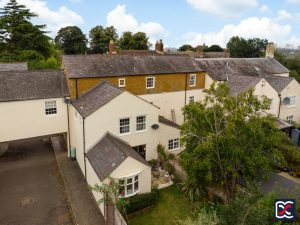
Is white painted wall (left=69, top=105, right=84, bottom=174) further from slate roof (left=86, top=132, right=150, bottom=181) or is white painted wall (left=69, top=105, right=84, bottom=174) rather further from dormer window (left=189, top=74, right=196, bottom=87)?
dormer window (left=189, top=74, right=196, bottom=87)

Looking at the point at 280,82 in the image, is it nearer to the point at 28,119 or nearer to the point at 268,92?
the point at 268,92

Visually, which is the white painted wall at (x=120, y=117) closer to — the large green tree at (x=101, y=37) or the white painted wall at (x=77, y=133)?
the white painted wall at (x=77, y=133)

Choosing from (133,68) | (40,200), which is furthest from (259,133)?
(133,68)

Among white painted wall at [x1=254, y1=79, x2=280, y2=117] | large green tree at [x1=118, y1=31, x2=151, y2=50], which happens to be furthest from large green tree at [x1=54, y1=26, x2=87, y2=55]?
white painted wall at [x1=254, y1=79, x2=280, y2=117]

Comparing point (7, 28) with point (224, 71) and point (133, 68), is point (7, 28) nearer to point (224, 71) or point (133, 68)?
point (133, 68)

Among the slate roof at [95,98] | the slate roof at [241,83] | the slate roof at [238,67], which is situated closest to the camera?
the slate roof at [95,98]

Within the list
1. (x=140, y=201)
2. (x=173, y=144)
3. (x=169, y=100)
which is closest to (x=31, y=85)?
(x=173, y=144)

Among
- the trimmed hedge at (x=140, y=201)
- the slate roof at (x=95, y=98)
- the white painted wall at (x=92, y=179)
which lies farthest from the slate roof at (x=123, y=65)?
the trimmed hedge at (x=140, y=201)
